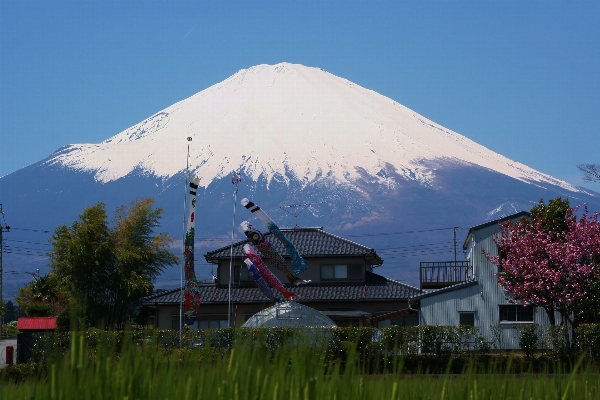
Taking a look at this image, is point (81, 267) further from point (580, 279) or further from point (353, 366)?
point (353, 366)

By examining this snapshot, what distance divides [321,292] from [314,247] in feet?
11.5

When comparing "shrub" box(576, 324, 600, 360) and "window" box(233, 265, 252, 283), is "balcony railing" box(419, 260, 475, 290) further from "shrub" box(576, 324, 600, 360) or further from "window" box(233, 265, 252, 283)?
"shrub" box(576, 324, 600, 360)

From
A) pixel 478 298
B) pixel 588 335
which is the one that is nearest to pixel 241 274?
pixel 478 298

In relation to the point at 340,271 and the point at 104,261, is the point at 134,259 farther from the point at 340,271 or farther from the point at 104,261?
the point at 340,271

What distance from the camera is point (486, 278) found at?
43.6 m

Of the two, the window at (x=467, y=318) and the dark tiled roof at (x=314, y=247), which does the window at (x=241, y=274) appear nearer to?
the dark tiled roof at (x=314, y=247)

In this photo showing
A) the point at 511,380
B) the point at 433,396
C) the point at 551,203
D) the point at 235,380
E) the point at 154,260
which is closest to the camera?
the point at 235,380

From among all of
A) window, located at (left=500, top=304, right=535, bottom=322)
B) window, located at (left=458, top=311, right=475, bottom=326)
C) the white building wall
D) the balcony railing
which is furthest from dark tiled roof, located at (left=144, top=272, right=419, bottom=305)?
window, located at (left=500, top=304, right=535, bottom=322)

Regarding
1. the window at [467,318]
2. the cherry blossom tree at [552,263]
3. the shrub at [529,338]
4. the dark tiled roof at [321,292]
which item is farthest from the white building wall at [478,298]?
the shrub at [529,338]

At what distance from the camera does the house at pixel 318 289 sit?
166 feet

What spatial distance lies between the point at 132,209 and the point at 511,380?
187 feet

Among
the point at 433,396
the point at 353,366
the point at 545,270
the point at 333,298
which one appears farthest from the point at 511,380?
the point at 333,298

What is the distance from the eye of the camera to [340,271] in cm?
5250

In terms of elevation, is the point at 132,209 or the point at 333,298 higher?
the point at 132,209
